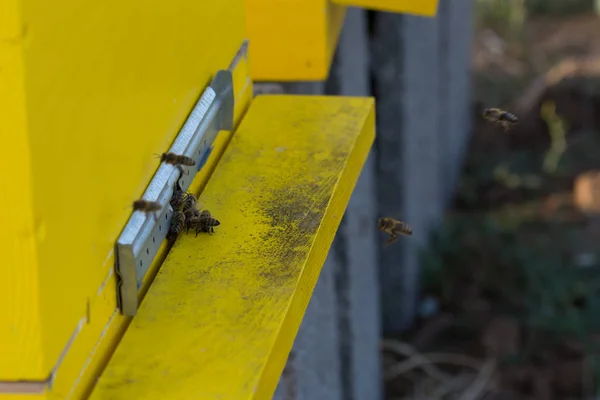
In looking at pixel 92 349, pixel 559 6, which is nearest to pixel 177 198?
pixel 92 349

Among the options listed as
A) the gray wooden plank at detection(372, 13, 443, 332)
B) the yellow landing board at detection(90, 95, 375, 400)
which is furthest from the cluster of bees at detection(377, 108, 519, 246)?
the gray wooden plank at detection(372, 13, 443, 332)

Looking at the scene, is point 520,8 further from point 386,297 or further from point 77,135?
point 77,135

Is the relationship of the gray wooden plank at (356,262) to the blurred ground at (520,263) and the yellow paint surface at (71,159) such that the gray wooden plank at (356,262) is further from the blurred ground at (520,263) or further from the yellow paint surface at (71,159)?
the yellow paint surface at (71,159)

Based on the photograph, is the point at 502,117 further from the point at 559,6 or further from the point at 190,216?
the point at 559,6

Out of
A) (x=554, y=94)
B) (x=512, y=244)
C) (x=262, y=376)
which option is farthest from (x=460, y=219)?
(x=262, y=376)

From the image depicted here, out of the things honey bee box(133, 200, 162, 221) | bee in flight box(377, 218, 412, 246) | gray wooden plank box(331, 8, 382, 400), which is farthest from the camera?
gray wooden plank box(331, 8, 382, 400)

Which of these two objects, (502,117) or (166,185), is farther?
(502,117)

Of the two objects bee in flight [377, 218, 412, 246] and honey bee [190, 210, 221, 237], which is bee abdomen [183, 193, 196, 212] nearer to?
honey bee [190, 210, 221, 237]
